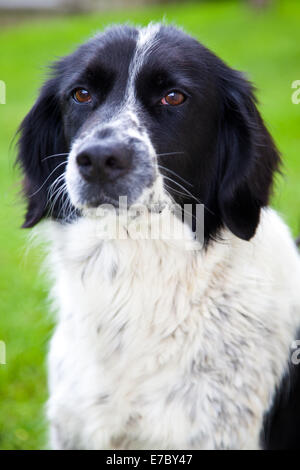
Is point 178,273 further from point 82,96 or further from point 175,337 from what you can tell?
point 82,96

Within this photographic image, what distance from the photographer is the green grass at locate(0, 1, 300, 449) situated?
12.0 feet

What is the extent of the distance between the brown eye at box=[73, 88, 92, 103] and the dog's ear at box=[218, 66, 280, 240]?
0.58 m

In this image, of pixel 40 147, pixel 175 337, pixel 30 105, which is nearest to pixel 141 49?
pixel 40 147

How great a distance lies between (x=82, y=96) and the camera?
255 centimetres

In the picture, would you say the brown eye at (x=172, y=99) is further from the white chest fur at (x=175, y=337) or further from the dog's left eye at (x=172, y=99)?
the white chest fur at (x=175, y=337)

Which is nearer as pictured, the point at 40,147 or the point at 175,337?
the point at 175,337

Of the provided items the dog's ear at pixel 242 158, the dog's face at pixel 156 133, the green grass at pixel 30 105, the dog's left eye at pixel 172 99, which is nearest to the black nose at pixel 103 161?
the dog's face at pixel 156 133

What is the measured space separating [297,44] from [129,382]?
12086 mm

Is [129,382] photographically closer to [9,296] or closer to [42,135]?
[42,135]

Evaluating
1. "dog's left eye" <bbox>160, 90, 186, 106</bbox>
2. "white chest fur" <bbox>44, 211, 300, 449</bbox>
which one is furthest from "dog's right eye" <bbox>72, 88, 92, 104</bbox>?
"white chest fur" <bbox>44, 211, 300, 449</bbox>

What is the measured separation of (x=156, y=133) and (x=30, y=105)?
26.1ft

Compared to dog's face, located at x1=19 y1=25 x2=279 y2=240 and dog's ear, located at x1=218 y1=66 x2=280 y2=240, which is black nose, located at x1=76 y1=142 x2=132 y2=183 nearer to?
dog's face, located at x1=19 y1=25 x2=279 y2=240

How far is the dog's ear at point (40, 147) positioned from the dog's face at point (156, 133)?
0.01m

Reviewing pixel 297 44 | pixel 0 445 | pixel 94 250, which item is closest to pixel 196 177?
pixel 94 250
